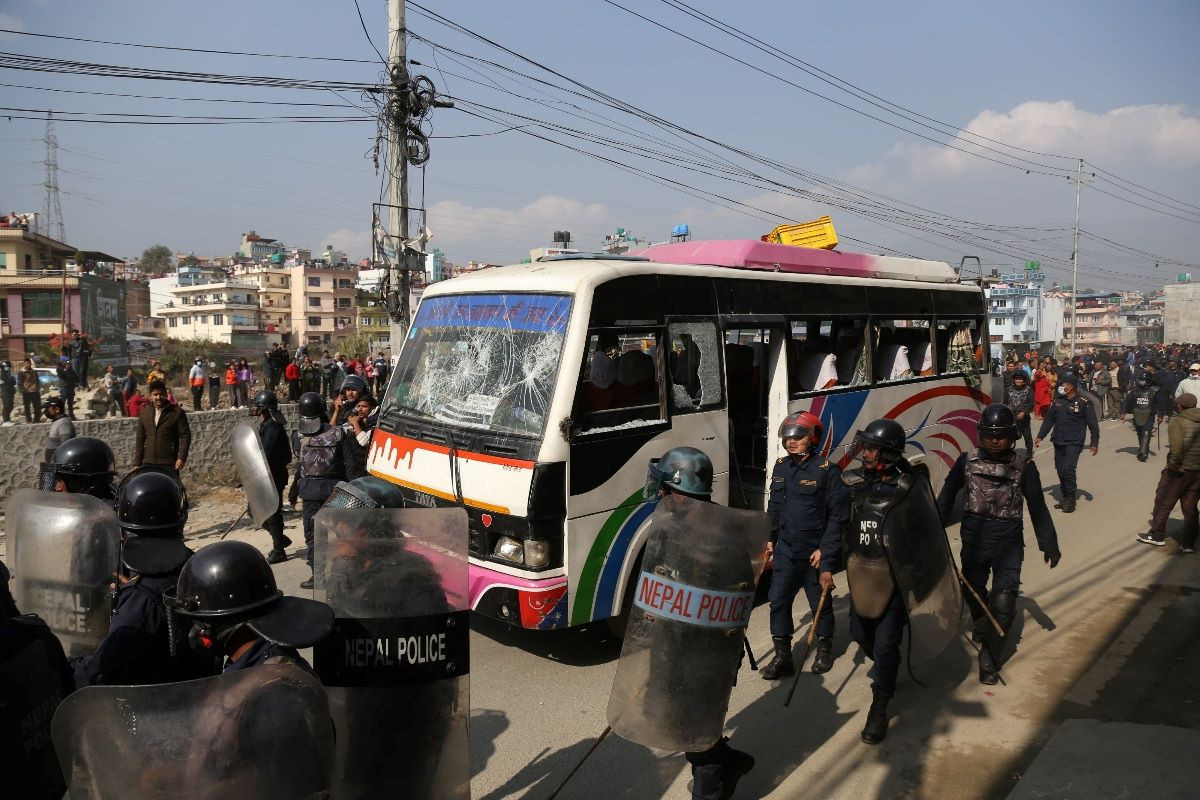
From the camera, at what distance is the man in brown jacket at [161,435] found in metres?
8.18

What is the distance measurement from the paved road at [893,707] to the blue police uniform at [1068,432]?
3.49m

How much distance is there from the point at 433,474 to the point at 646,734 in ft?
8.84

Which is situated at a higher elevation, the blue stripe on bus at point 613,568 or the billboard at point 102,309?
the billboard at point 102,309

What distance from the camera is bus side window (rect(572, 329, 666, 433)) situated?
17.4 feet

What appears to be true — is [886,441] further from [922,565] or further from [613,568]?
[613,568]

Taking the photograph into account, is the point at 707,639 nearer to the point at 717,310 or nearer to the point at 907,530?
the point at 907,530

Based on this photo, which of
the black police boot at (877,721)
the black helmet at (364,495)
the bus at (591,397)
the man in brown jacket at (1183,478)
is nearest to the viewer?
the black helmet at (364,495)

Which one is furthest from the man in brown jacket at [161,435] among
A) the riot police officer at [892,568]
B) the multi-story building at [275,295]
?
the multi-story building at [275,295]

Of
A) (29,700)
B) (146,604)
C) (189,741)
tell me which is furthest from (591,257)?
(189,741)

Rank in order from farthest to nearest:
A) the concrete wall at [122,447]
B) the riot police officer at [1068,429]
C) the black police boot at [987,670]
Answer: the riot police officer at [1068,429], the concrete wall at [122,447], the black police boot at [987,670]

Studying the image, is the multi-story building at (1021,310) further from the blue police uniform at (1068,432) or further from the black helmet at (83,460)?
the black helmet at (83,460)

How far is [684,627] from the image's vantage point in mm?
3385

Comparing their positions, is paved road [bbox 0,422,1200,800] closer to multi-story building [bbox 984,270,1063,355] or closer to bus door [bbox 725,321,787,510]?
bus door [bbox 725,321,787,510]

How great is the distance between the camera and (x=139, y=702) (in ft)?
6.23
